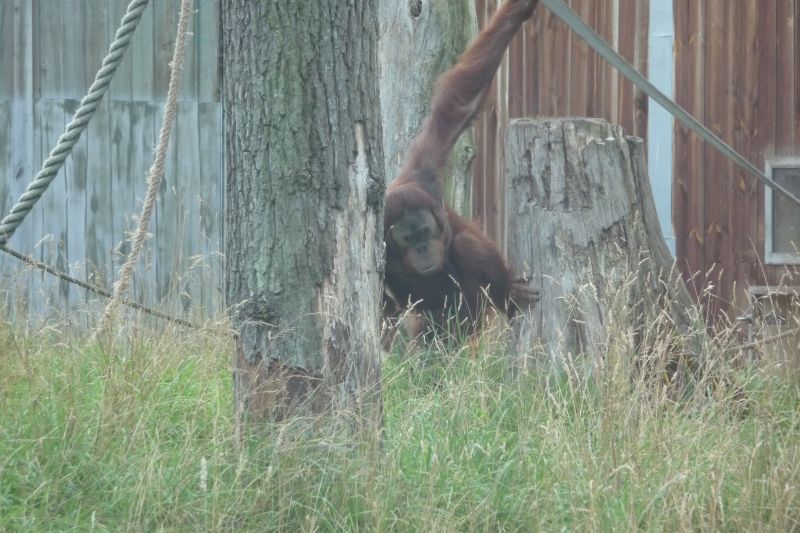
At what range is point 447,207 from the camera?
5.95m

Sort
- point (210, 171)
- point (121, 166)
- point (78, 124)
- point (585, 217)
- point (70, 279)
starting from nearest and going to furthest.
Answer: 1. point (78, 124)
2. point (70, 279)
3. point (585, 217)
4. point (121, 166)
5. point (210, 171)

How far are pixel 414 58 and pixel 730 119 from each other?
96.5 inches

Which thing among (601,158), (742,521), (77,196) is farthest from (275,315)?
(77,196)

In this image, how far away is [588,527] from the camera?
9.08 ft

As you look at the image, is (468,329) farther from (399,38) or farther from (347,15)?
(347,15)

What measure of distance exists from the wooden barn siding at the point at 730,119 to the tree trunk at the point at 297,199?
4.49 meters

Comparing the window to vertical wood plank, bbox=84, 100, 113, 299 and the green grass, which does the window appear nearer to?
the green grass

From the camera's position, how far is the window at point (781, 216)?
729 centimetres

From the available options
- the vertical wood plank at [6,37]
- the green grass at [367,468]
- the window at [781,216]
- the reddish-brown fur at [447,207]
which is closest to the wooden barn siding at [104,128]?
the vertical wood plank at [6,37]

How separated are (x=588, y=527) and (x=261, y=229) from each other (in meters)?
1.23

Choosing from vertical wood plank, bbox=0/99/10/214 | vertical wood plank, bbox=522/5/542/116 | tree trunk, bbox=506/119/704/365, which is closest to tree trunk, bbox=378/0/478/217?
tree trunk, bbox=506/119/704/365

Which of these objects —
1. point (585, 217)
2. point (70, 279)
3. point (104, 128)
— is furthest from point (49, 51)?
point (585, 217)

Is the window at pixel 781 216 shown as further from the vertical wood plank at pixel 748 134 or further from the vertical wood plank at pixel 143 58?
the vertical wood plank at pixel 143 58

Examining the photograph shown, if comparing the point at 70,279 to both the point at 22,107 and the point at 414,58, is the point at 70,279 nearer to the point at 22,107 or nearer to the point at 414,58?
the point at 414,58
